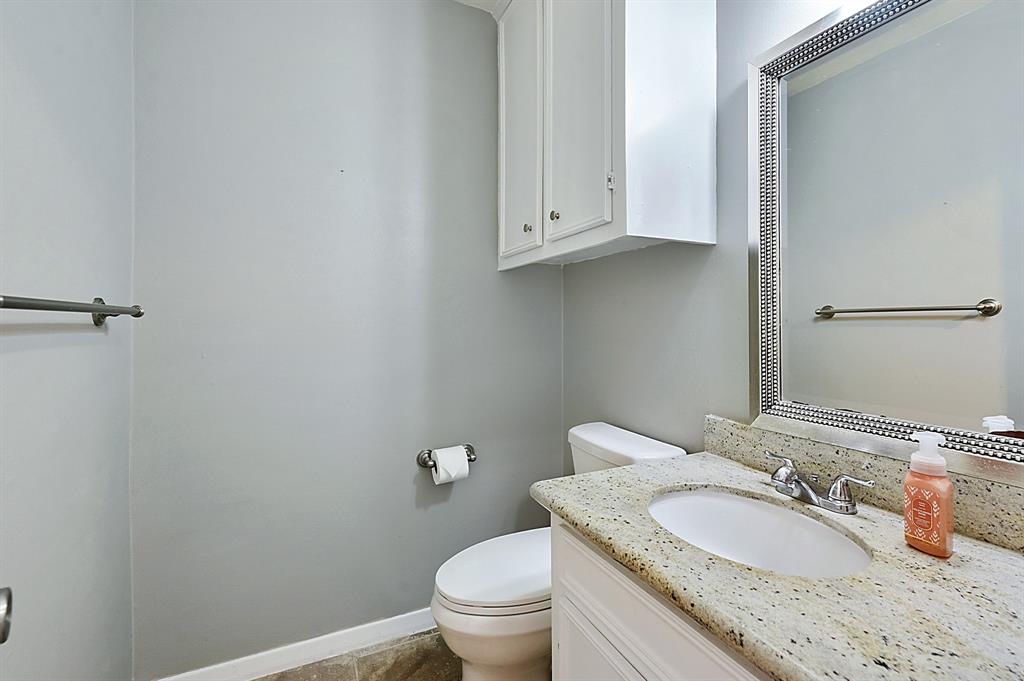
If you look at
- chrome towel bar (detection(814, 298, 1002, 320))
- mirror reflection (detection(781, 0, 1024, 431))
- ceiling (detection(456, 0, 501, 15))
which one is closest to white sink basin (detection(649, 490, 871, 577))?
mirror reflection (detection(781, 0, 1024, 431))

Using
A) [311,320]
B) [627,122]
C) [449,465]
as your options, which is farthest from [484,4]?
[449,465]

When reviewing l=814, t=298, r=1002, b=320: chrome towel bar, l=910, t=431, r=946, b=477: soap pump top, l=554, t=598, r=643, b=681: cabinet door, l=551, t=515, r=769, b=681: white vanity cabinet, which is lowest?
l=554, t=598, r=643, b=681: cabinet door

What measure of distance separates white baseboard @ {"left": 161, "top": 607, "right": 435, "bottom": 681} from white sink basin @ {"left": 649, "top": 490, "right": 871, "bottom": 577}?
48.7 inches

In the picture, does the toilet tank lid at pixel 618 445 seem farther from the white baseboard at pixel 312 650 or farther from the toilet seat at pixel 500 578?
the white baseboard at pixel 312 650

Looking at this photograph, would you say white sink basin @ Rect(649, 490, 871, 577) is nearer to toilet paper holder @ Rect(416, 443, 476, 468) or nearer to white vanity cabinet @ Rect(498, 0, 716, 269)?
white vanity cabinet @ Rect(498, 0, 716, 269)

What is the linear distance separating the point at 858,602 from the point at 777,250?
0.77 meters

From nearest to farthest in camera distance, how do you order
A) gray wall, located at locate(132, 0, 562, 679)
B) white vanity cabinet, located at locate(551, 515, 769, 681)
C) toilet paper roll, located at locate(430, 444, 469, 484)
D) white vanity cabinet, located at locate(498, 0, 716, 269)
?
white vanity cabinet, located at locate(551, 515, 769, 681) < white vanity cabinet, located at locate(498, 0, 716, 269) < gray wall, located at locate(132, 0, 562, 679) < toilet paper roll, located at locate(430, 444, 469, 484)

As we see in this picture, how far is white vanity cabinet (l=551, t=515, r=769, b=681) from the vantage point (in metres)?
0.61

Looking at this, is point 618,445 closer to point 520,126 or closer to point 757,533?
point 757,533

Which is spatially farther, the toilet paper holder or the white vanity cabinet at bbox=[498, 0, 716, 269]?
the toilet paper holder

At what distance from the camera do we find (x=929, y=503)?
2.26ft

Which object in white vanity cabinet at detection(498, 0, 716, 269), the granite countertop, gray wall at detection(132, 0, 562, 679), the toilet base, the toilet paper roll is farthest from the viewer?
the toilet paper roll

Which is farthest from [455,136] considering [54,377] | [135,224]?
[54,377]

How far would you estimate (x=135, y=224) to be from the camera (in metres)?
1.39
